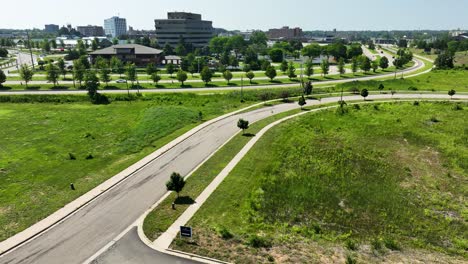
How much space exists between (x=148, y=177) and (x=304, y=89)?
165 feet

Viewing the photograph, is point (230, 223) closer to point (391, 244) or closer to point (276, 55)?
point (391, 244)

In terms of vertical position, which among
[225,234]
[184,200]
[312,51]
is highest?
[312,51]

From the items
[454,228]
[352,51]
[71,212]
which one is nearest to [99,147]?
[71,212]

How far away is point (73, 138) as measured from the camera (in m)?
50.2

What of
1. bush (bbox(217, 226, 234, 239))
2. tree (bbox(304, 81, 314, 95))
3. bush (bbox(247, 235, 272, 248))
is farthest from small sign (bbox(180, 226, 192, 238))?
tree (bbox(304, 81, 314, 95))

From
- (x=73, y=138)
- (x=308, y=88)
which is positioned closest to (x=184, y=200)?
(x=73, y=138)

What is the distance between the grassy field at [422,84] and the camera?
277 ft

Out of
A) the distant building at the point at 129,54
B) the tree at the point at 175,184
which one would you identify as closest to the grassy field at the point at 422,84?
the tree at the point at 175,184

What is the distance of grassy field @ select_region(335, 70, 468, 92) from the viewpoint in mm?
84438

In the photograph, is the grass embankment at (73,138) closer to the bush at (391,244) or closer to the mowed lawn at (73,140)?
the mowed lawn at (73,140)

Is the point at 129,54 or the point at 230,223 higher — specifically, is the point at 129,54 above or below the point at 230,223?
above

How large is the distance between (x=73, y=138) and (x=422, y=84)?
84078 millimetres

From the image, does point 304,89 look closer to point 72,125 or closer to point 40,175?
point 72,125

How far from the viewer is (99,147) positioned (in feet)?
152
